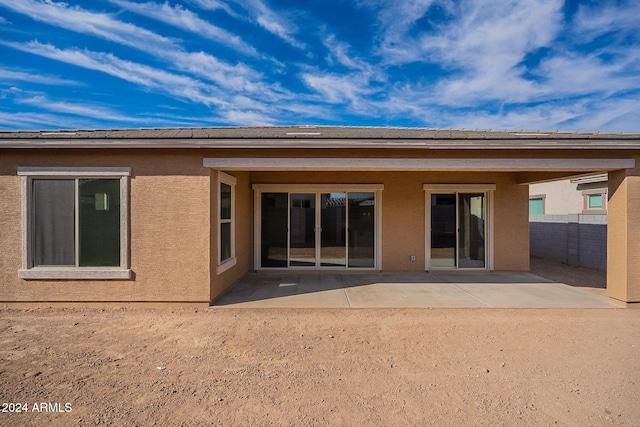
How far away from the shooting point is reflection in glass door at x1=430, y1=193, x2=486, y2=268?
29.3 feet

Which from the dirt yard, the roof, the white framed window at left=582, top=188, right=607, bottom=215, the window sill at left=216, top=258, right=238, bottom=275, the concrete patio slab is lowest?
the dirt yard

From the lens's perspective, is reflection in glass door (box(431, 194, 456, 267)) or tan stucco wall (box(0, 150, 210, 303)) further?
reflection in glass door (box(431, 194, 456, 267))

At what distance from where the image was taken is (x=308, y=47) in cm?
1447

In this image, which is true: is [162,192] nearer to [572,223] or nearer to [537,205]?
[572,223]

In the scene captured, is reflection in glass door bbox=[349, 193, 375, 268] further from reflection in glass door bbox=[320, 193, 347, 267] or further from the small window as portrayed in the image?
the small window

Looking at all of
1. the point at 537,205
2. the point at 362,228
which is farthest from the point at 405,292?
the point at 537,205

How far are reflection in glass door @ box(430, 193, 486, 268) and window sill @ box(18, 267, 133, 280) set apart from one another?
756cm

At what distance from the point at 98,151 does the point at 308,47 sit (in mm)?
11368

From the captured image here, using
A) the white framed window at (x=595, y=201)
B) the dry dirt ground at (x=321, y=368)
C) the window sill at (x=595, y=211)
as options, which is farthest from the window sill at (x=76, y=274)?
the white framed window at (x=595, y=201)

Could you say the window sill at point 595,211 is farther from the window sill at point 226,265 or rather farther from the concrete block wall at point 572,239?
the window sill at point 226,265

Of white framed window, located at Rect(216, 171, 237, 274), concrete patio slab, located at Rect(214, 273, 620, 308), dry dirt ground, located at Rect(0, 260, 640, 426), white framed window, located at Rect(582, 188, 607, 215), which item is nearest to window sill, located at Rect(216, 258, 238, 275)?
white framed window, located at Rect(216, 171, 237, 274)

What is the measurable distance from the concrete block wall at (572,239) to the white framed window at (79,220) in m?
12.8

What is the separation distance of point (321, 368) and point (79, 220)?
5.29 m

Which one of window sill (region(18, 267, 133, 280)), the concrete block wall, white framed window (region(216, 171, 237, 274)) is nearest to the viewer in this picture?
window sill (region(18, 267, 133, 280))
